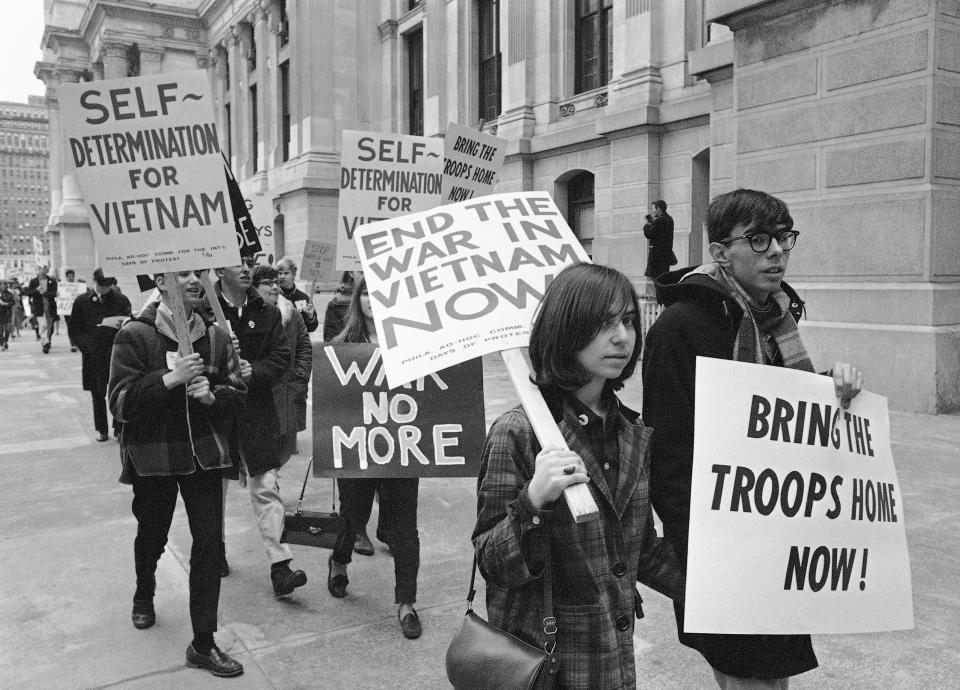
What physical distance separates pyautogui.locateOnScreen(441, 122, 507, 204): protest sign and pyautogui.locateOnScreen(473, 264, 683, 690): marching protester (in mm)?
4532

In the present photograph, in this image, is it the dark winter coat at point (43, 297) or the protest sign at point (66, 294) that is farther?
the dark winter coat at point (43, 297)

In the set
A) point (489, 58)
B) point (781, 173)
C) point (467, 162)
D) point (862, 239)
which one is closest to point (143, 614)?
point (467, 162)

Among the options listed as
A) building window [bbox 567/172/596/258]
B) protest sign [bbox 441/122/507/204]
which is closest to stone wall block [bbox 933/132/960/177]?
protest sign [bbox 441/122/507/204]

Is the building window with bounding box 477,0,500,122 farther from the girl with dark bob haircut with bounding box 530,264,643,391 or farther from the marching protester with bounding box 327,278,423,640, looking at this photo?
the girl with dark bob haircut with bounding box 530,264,643,391

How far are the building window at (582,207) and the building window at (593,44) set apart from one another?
2.02 metres

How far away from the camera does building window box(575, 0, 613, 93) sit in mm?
17812

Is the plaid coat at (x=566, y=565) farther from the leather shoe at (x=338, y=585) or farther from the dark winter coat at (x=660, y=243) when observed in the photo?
the dark winter coat at (x=660, y=243)

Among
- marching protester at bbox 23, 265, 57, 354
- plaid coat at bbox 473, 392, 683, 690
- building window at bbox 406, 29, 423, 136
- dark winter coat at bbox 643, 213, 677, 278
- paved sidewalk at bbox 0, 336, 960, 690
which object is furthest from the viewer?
building window at bbox 406, 29, 423, 136

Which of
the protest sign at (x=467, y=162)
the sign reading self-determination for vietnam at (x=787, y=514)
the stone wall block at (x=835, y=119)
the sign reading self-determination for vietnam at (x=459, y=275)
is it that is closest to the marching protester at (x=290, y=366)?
the protest sign at (x=467, y=162)

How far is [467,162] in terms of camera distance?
6656 millimetres

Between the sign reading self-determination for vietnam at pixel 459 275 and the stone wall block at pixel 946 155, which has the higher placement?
the stone wall block at pixel 946 155

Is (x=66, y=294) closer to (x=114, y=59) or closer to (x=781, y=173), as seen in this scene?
(x=781, y=173)

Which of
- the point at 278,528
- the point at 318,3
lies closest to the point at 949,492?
the point at 278,528

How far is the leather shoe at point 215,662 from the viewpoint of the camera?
11.8 feet
